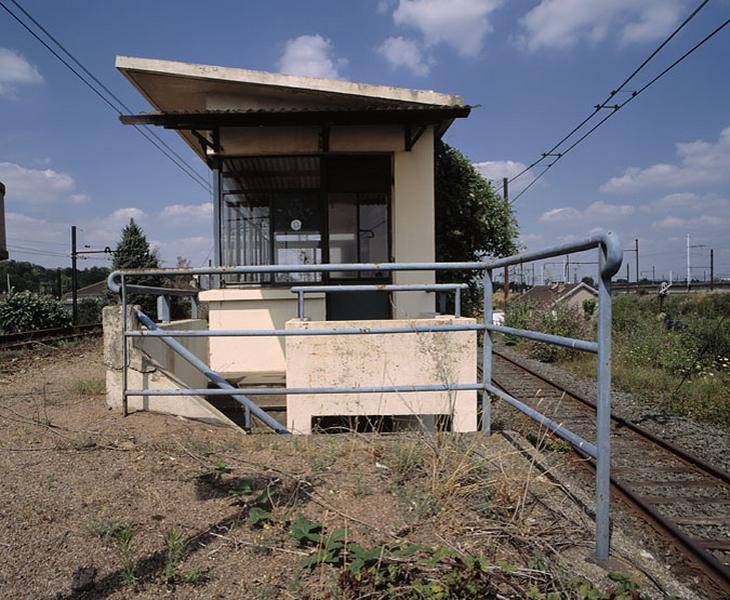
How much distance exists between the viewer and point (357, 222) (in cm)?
895

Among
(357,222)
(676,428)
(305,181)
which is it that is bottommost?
(676,428)

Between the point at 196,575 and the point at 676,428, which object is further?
the point at 676,428

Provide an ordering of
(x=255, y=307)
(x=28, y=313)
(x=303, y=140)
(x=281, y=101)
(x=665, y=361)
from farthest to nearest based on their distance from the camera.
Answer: (x=28, y=313) < (x=665, y=361) < (x=281, y=101) < (x=303, y=140) < (x=255, y=307)

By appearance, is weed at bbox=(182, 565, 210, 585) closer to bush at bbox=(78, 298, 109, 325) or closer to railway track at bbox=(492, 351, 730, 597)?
railway track at bbox=(492, 351, 730, 597)

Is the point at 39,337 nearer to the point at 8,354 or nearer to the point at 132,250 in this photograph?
the point at 8,354

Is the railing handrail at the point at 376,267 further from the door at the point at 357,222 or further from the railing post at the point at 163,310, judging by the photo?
the door at the point at 357,222

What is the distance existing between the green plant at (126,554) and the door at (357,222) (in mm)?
6269

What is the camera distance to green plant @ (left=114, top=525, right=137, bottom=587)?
2004mm

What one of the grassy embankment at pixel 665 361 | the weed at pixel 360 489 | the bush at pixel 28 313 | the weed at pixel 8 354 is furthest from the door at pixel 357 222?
the bush at pixel 28 313

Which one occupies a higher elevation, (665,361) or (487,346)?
(487,346)

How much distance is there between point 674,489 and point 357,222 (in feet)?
20.2

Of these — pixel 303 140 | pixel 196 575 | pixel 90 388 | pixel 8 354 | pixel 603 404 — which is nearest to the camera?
pixel 196 575

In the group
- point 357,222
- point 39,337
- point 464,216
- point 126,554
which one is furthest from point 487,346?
point 39,337

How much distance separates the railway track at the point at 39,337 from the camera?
12306mm
